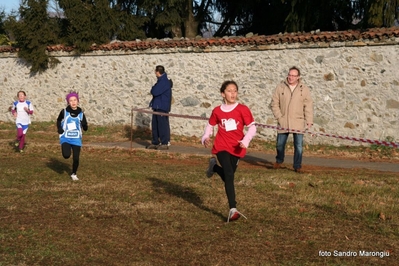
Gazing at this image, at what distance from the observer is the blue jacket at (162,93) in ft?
47.0

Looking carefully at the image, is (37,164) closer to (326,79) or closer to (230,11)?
(326,79)

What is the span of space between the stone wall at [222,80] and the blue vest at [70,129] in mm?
A: 6984

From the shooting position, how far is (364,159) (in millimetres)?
13172

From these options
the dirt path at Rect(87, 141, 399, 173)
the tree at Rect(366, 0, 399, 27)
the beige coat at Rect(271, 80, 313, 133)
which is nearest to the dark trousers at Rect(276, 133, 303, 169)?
the beige coat at Rect(271, 80, 313, 133)

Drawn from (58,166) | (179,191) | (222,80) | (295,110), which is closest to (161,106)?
(222,80)

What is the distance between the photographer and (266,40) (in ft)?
50.3

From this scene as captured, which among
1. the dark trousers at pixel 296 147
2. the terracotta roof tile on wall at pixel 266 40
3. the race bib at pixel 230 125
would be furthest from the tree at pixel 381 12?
the race bib at pixel 230 125

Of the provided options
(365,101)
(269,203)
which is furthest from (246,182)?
(365,101)

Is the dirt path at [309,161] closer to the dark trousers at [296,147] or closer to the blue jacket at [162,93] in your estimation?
the dark trousers at [296,147]

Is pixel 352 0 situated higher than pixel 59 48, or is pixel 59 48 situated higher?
pixel 352 0

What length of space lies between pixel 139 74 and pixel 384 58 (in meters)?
7.31

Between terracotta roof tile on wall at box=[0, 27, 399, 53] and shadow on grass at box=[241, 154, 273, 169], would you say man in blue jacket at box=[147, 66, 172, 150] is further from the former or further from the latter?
terracotta roof tile on wall at box=[0, 27, 399, 53]

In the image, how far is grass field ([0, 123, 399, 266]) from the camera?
18.0 ft

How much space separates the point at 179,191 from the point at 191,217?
5.68 feet
